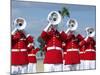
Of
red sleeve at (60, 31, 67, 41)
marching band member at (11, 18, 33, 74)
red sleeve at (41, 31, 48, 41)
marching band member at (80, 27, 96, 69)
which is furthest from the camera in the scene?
marching band member at (80, 27, 96, 69)

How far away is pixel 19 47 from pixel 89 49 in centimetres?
91

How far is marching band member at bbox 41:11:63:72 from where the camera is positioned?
2912 millimetres

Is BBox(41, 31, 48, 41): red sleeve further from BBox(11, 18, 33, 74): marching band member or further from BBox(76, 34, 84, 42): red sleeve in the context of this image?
BBox(76, 34, 84, 42): red sleeve

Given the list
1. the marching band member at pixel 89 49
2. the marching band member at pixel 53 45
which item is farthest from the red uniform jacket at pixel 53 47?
the marching band member at pixel 89 49

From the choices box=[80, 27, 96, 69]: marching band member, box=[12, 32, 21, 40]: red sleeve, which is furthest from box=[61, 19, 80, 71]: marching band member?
box=[12, 32, 21, 40]: red sleeve

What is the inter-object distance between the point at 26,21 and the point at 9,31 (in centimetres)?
23

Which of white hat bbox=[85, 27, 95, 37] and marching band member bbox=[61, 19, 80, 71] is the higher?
white hat bbox=[85, 27, 95, 37]

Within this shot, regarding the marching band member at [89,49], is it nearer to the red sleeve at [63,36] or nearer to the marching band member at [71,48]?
the marching band member at [71,48]

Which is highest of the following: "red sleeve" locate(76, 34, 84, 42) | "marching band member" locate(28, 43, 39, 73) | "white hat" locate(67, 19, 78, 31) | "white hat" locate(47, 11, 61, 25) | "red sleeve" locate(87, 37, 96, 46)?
"white hat" locate(47, 11, 61, 25)

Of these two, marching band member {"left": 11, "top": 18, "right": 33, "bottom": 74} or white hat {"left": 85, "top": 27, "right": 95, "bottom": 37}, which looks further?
white hat {"left": 85, "top": 27, "right": 95, "bottom": 37}

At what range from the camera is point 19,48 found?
2.80 meters

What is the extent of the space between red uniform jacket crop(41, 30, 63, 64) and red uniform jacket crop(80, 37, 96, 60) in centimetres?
33

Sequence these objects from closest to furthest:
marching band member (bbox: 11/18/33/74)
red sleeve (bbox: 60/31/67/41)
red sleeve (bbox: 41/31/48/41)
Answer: marching band member (bbox: 11/18/33/74) < red sleeve (bbox: 41/31/48/41) < red sleeve (bbox: 60/31/67/41)

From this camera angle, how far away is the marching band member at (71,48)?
3.01 metres
